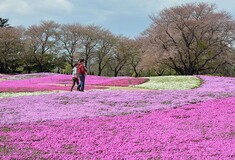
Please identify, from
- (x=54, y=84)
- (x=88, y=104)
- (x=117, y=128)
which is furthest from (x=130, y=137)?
(x=54, y=84)

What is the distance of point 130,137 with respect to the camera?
923 cm

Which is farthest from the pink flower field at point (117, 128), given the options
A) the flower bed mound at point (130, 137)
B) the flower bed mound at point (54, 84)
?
the flower bed mound at point (54, 84)

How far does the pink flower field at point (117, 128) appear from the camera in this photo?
7852 millimetres

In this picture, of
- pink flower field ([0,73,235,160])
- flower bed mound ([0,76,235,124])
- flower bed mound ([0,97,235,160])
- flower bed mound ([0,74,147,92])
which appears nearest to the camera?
flower bed mound ([0,97,235,160])

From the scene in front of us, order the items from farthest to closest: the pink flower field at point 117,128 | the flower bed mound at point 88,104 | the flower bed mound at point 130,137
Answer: the flower bed mound at point 88,104, the pink flower field at point 117,128, the flower bed mound at point 130,137

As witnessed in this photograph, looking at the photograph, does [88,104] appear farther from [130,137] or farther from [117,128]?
[130,137]

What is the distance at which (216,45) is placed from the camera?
2105 inches

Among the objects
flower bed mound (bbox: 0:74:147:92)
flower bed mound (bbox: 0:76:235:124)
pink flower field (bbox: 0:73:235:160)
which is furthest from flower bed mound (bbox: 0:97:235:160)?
flower bed mound (bbox: 0:74:147:92)

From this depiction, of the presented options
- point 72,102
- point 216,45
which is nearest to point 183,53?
point 216,45

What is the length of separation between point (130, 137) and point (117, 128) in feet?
4.30

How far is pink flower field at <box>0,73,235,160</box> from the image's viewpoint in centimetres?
785

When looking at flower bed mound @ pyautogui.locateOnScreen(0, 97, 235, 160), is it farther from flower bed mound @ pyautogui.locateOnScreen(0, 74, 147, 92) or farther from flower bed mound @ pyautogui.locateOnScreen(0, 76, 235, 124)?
flower bed mound @ pyautogui.locateOnScreen(0, 74, 147, 92)

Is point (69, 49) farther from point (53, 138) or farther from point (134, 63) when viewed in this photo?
point (53, 138)

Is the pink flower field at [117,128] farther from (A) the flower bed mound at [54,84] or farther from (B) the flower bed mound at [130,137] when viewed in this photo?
(A) the flower bed mound at [54,84]
